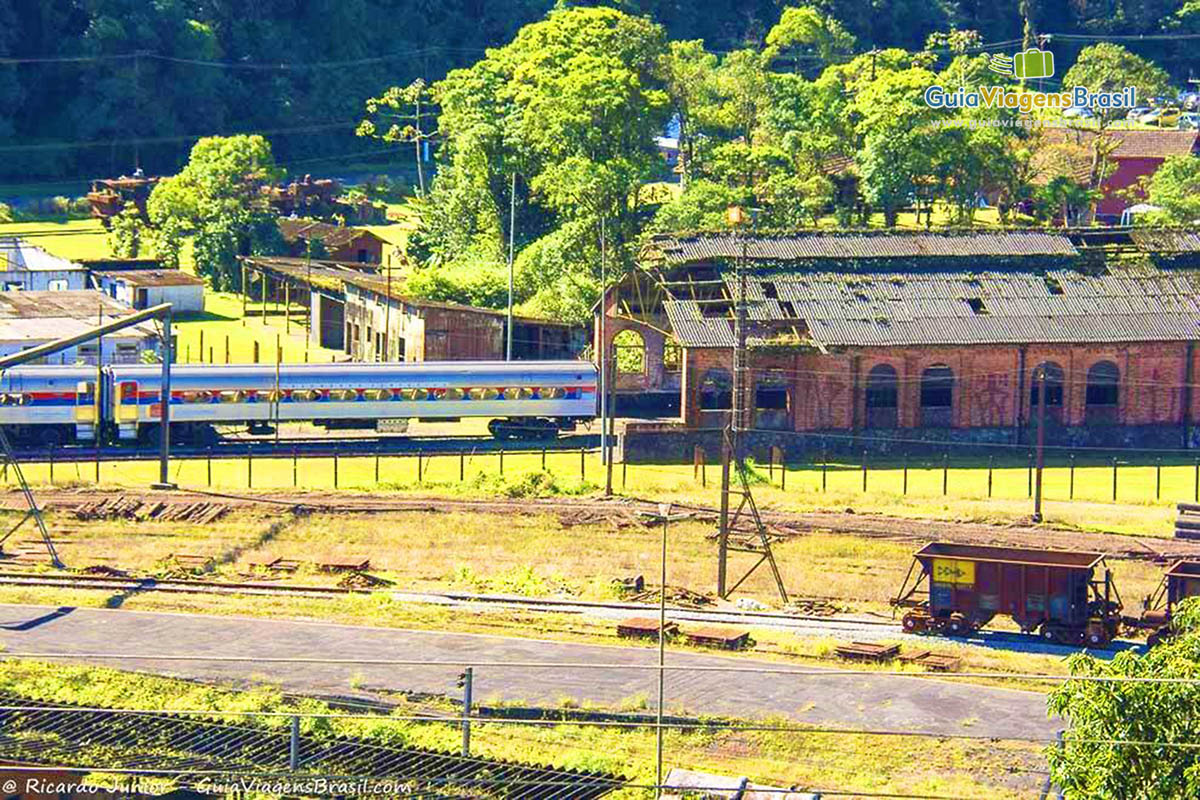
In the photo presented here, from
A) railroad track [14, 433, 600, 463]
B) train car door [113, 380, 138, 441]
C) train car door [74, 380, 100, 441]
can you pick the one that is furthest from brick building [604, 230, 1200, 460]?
train car door [74, 380, 100, 441]

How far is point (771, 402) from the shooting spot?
65.9m

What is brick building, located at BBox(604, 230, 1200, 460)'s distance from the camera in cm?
6550

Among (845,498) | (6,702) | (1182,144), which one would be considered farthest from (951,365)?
(1182,144)

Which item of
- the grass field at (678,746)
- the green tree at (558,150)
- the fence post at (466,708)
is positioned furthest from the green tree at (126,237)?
the fence post at (466,708)

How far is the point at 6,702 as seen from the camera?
35.7 meters

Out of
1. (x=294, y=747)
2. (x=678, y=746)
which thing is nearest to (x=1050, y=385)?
(x=678, y=746)

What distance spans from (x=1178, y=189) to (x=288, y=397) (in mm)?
47372

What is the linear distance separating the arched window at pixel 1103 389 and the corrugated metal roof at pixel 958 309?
3.62 ft

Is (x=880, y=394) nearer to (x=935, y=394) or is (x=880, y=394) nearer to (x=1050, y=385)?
(x=935, y=394)

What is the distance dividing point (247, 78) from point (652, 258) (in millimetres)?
62058

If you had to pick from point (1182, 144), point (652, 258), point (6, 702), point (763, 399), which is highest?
point (1182, 144)

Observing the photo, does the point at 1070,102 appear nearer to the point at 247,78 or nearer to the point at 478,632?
the point at 247,78

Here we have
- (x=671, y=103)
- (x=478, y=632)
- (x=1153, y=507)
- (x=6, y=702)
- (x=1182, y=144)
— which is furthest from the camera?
(x=1182, y=144)

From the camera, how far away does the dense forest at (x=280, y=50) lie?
118250 mm
